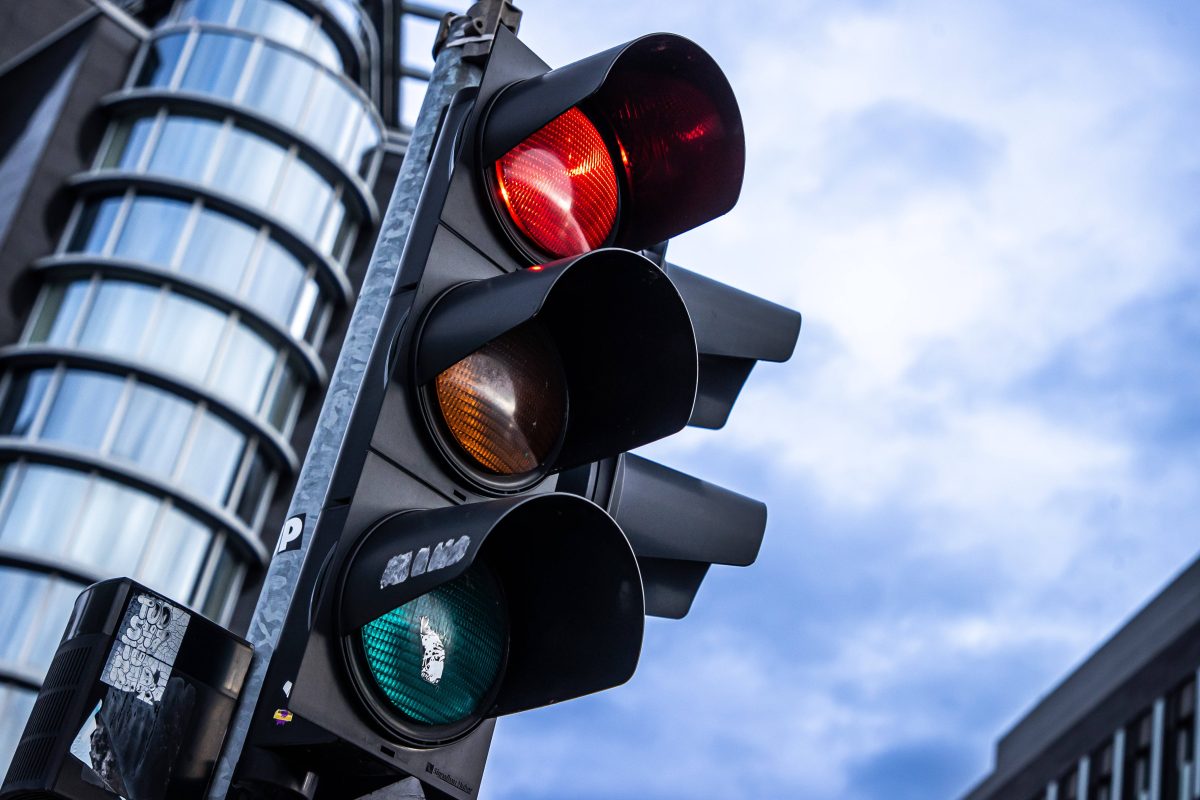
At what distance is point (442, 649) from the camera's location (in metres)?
2.21

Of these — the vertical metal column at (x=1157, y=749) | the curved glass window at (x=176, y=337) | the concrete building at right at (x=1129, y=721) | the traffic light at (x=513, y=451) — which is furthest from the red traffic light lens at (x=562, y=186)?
the vertical metal column at (x=1157, y=749)

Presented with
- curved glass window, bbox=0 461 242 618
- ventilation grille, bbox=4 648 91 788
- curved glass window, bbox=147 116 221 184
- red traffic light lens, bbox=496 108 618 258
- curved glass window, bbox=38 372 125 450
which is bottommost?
ventilation grille, bbox=4 648 91 788

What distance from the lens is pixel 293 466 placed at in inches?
995

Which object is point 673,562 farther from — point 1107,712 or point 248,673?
point 1107,712

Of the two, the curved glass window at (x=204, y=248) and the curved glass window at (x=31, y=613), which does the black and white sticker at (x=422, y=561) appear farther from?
the curved glass window at (x=204, y=248)

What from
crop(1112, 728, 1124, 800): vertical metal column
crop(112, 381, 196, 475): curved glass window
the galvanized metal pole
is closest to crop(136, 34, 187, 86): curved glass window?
crop(112, 381, 196, 475): curved glass window

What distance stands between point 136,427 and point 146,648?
72.4 feet

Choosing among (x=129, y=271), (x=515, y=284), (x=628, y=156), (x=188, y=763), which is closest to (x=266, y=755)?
(x=188, y=763)

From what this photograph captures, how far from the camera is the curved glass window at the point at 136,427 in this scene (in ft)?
75.3

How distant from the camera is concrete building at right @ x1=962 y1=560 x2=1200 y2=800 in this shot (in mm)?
42062

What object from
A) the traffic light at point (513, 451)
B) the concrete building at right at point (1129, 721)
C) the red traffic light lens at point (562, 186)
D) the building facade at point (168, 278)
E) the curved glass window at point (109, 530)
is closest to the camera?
the traffic light at point (513, 451)

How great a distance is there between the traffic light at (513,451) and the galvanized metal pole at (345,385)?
3 cm

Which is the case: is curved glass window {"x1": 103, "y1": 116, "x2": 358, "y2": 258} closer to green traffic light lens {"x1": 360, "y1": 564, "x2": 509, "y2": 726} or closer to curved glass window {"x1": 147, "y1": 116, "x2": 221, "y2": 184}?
curved glass window {"x1": 147, "y1": 116, "x2": 221, "y2": 184}

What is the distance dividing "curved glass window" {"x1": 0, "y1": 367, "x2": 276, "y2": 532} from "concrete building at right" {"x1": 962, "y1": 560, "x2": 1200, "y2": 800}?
28.5 metres
